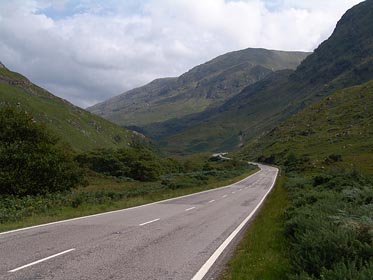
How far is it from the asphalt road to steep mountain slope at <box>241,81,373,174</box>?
61.9 metres

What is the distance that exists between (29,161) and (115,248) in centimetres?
1644

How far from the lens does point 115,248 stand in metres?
10.8

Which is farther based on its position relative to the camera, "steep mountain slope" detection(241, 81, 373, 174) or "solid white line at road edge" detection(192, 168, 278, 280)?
"steep mountain slope" detection(241, 81, 373, 174)

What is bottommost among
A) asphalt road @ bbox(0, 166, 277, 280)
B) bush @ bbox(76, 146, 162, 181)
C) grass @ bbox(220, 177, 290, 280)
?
grass @ bbox(220, 177, 290, 280)

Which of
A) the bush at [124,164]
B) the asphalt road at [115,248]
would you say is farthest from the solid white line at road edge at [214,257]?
the bush at [124,164]

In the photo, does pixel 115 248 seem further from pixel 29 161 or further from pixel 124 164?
pixel 124 164

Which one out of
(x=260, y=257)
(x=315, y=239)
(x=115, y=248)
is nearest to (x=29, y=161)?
(x=115, y=248)

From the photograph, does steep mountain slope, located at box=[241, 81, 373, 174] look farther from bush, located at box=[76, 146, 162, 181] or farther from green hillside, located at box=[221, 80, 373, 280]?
green hillside, located at box=[221, 80, 373, 280]

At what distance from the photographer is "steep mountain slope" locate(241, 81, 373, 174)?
96250mm

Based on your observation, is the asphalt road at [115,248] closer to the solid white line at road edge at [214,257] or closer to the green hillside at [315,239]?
the solid white line at road edge at [214,257]

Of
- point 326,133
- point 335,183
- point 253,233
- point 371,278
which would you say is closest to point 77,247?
point 253,233

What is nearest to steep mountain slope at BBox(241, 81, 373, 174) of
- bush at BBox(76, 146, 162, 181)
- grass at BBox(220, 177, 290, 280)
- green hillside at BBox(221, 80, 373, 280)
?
bush at BBox(76, 146, 162, 181)

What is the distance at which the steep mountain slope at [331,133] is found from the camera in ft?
316

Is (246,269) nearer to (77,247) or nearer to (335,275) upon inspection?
(335,275)
